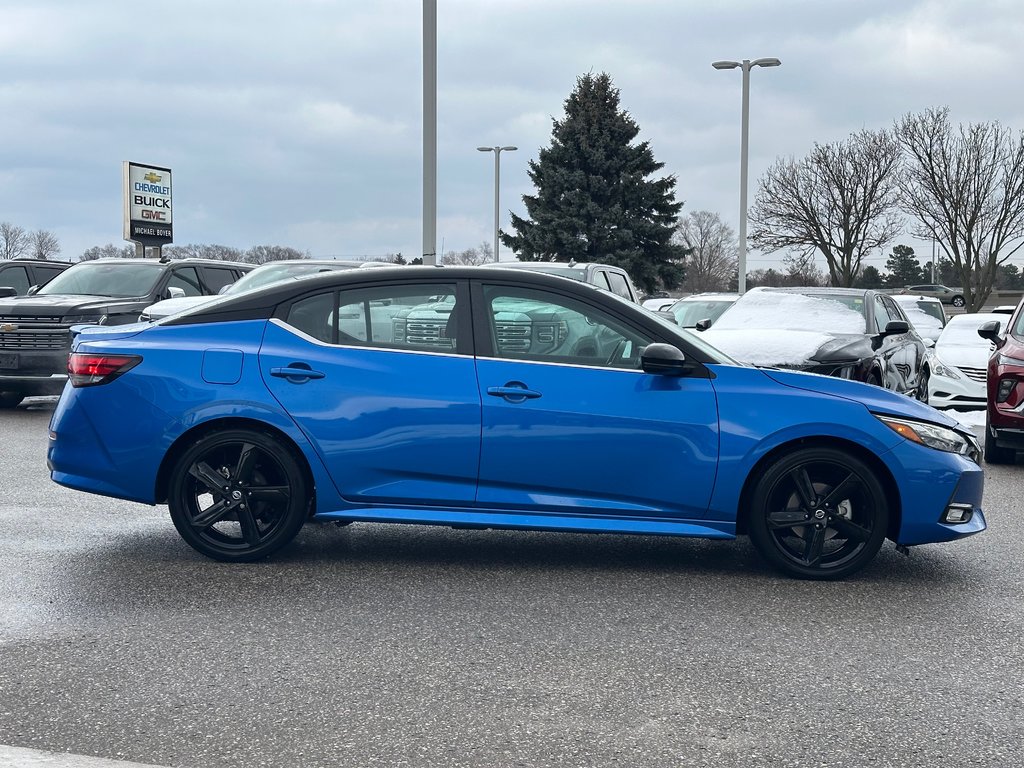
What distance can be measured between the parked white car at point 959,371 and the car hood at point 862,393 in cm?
847

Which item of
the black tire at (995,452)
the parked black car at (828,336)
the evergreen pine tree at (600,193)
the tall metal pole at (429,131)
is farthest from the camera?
the evergreen pine tree at (600,193)

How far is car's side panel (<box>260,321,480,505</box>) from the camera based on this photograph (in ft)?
18.9

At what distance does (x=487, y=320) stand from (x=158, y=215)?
113 feet

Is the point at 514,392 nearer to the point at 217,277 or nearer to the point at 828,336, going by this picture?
the point at 828,336

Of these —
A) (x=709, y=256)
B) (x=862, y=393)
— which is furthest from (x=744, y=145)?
(x=709, y=256)

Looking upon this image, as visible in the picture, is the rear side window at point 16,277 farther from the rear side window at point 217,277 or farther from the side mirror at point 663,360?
the side mirror at point 663,360

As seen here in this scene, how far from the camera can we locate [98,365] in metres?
6.00

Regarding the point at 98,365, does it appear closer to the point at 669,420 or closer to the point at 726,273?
the point at 669,420

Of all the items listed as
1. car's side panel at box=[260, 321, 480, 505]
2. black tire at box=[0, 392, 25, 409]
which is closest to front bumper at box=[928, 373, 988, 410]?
car's side panel at box=[260, 321, 480, 505]

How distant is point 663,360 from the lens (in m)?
5.67

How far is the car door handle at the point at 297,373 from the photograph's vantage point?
5.84m

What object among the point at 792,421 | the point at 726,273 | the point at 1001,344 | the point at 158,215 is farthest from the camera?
the point at 726,273

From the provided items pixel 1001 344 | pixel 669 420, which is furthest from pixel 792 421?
pixel 1001 344

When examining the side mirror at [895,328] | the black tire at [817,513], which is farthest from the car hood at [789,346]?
the black tire at [817,513]
